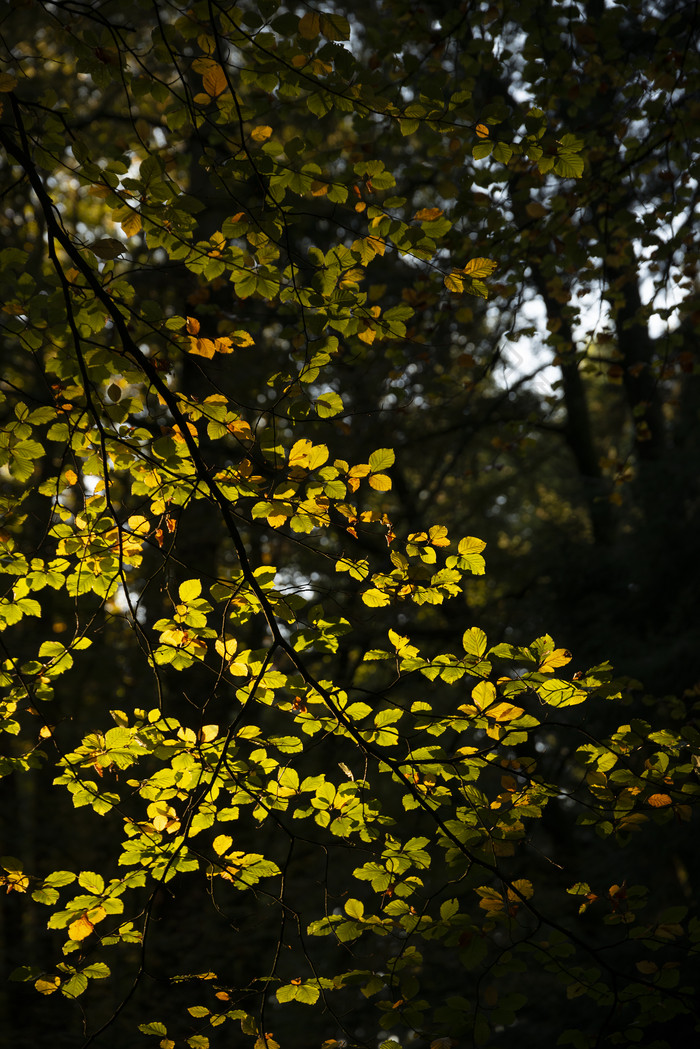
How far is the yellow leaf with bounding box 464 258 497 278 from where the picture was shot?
77.8 inches

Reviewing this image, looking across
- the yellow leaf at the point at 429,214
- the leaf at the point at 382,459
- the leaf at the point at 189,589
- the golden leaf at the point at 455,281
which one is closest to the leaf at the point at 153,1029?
the leaf at the point at 189,589

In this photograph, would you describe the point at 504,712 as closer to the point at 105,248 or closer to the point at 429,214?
the point at 429,214

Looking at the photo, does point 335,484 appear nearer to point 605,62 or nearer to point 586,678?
point 586,678

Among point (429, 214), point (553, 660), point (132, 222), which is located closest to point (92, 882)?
point (553, 660)

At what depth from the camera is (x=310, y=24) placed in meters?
1.70

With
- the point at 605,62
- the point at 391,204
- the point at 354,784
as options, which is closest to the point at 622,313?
the point at 605,62

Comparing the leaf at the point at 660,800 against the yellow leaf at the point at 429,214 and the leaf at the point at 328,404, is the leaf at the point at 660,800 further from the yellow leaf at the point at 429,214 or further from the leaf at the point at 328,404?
the yellow leaf at the point at 429,214

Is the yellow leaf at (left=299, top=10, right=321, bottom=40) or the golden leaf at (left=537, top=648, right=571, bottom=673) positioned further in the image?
the golden leaf at (left=537, top=648, right=571, bottom=673)

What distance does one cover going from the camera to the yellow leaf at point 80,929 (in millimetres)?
1859

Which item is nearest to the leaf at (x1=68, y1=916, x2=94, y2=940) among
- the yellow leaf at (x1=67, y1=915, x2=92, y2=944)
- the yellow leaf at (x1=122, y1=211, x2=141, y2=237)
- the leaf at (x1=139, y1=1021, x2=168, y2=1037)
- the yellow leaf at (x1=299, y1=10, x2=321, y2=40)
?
the yellow leaf at (x1=67, y1=915, x2=92, y2=944)

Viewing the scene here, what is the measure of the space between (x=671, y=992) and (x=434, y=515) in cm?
704

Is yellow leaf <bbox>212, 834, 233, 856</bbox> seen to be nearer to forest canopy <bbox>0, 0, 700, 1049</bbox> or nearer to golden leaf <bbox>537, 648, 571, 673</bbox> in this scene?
forest canopy <bbox>0, 0, 700, 1049</bbox>

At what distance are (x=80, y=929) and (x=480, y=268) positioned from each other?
1.93 m

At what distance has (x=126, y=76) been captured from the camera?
Result: 2.41 meters
